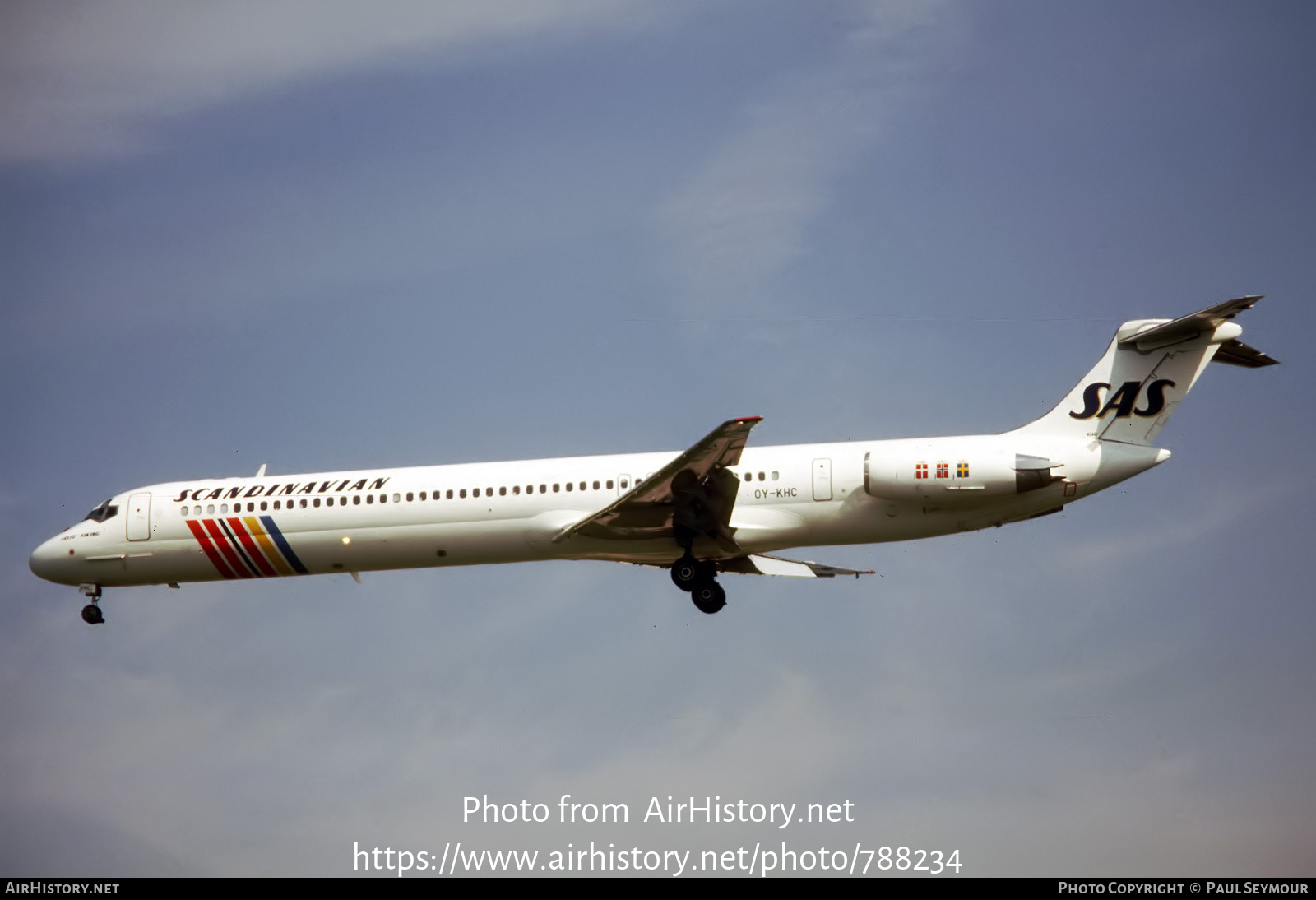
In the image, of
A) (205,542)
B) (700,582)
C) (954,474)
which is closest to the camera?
(954,474)

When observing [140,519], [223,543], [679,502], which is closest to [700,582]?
[679,502]

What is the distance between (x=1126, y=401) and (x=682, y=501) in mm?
8410

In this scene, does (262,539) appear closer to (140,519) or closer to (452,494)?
(140,519)

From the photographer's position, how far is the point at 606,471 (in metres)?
30.0

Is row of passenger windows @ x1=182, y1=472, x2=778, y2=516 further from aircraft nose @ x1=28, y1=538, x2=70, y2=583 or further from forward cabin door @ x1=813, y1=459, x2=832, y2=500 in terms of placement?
aircraft nose @ x1=28, y1=538, x2=70, y2=583

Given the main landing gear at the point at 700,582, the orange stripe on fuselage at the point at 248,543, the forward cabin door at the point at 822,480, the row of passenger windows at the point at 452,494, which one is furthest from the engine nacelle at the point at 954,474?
the orange stripe on fuselage at the point at 248,543

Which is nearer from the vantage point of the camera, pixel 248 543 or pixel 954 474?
pixel 954 474

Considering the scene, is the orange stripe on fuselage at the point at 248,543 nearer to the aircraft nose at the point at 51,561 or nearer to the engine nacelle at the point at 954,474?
the aircraft nose at the point at 51,561

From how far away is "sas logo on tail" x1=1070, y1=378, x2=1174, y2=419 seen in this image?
93.4 ft

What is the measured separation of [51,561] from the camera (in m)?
32.4

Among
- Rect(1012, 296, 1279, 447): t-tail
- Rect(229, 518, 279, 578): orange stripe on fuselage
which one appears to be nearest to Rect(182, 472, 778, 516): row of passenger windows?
Rect(229, 518, 279, 578): orange stripe on fuselage

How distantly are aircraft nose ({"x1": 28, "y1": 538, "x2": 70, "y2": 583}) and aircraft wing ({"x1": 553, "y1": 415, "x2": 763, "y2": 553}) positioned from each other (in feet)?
35.6

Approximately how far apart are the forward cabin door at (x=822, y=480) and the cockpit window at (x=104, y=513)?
47.9 feet

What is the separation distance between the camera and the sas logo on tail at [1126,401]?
93.4 ft
